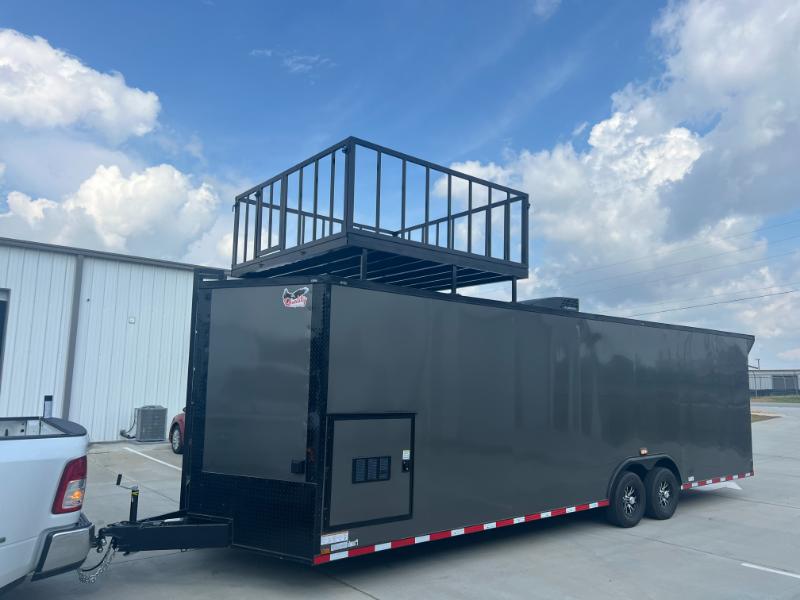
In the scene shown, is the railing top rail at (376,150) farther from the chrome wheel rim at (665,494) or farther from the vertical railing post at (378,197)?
the chrome wheel rim at (665,494)

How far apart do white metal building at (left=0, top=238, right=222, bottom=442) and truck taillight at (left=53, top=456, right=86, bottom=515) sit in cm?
1307

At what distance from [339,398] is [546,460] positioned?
3278 millimetres

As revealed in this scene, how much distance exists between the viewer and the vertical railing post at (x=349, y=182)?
6746mm

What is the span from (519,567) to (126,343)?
13775mm

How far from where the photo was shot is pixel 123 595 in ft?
18.4

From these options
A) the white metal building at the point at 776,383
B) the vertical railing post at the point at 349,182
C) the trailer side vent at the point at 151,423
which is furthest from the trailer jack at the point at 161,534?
the white metal building at the point at 776,383

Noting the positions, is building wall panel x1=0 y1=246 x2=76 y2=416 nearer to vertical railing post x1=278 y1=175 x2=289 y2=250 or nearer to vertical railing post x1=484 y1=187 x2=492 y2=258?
vertical railing post x1=278 y1=175 x2=289 y2=250

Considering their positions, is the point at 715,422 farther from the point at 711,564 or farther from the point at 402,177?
the point at 402,177

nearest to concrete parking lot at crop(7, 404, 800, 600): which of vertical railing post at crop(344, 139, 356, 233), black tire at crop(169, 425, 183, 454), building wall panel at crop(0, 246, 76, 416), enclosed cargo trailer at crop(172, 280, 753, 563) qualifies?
enclosed cargo trailer at crop(172, 280, 753, 563)

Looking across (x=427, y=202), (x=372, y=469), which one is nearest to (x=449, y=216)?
(x=427, y=202)

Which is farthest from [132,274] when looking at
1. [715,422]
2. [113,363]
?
[715,422]

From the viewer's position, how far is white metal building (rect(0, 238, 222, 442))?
1562 cm

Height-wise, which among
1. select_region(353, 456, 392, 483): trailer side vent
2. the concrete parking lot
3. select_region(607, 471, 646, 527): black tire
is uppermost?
select_region(353, 456, 392, 483): trailer side vent

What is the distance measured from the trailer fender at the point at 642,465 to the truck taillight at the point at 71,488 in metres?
6.85
